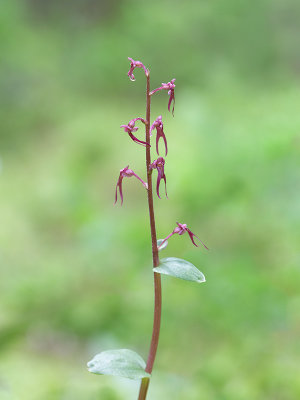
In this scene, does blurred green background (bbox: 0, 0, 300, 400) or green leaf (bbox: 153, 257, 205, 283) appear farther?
blurred green background (bbox: 0, 0, 300, 400)

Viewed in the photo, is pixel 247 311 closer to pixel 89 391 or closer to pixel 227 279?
pixel 227 279

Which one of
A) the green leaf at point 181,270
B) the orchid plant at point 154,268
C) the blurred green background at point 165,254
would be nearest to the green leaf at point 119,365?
the orchid plant at point 154,268

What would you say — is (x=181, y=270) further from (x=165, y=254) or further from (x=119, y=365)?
(x=165, y=254)

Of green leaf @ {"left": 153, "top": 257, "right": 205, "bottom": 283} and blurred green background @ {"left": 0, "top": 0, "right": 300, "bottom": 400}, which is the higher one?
blurred green background @ {"left": 0, "top": 0, "right": 300, "bottom": 400}

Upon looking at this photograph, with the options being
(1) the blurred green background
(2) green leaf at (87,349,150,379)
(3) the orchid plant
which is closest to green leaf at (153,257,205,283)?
(3) the orchid plant

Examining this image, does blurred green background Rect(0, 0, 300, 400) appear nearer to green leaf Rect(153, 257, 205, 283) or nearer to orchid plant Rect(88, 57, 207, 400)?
orchid plant Rect(88, 57, 207, 400)
